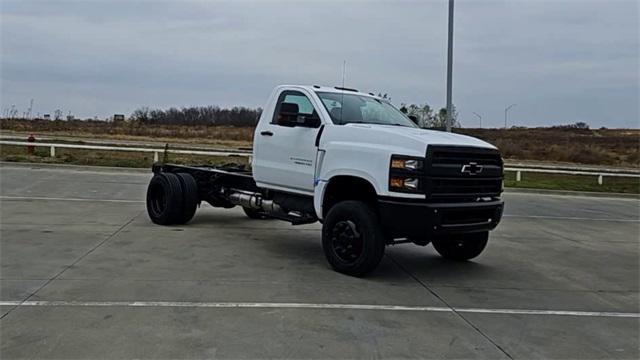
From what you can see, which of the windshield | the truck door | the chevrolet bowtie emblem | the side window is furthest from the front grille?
the side window

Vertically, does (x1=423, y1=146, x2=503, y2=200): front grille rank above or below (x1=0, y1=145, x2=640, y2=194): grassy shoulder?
above

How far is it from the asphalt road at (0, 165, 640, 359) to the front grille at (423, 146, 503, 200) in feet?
3.85

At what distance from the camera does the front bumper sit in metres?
6.95

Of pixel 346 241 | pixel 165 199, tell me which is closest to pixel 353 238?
pixel 346 241

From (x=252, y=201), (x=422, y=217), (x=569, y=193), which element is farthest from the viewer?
(x=569, y=193)

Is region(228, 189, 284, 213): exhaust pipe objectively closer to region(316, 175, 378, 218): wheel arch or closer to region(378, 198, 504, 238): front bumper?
region(316, 175, 378, 218): wheel arch

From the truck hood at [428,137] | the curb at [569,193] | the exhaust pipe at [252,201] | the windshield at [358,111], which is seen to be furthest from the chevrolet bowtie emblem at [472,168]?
the curb at [569,193]

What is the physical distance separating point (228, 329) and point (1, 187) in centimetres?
1300

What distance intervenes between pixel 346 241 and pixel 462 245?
223 centimetres

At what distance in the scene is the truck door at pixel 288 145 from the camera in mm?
8328

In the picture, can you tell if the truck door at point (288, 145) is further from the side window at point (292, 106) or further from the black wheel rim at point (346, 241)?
the black wheel rim at point (346, 241)

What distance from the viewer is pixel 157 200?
37.2 ft

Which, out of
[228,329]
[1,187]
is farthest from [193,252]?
[1,187]

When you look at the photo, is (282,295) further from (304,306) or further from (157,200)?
(157,200)
